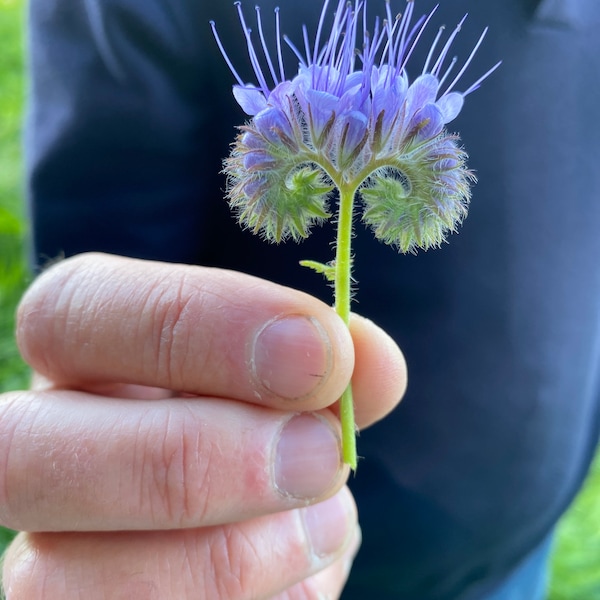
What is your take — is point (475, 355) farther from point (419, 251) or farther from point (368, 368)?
point (368, 368)

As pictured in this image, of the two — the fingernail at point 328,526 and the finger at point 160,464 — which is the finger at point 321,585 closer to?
the fingernail at point 328,526

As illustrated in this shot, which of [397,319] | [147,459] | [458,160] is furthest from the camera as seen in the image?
[397,319]

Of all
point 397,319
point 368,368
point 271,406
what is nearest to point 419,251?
point 397,319

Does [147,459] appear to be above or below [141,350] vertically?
below

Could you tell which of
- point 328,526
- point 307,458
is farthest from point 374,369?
point 328,526

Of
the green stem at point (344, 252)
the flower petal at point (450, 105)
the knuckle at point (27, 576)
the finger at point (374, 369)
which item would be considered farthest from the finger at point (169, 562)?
the flower petal at point (450, 105)

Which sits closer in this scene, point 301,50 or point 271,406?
point 271,406
